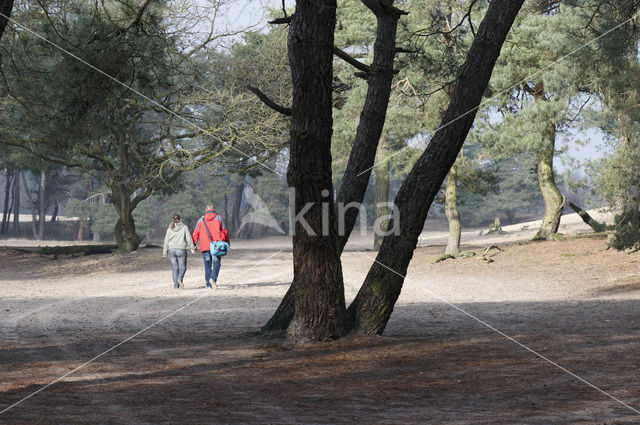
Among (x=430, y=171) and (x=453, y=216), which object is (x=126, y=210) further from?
(x=430, y=171)

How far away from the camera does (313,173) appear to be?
7.95 m

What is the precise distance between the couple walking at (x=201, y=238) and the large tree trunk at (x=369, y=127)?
597cm

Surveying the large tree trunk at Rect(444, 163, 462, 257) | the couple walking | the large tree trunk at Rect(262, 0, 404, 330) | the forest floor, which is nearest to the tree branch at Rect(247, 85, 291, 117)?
the large tree trunk at Rect(262, 0, 404, 330)

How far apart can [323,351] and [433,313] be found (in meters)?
4.74

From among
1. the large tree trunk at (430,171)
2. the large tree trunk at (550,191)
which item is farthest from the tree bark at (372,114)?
the large tree trunk at (550,191)

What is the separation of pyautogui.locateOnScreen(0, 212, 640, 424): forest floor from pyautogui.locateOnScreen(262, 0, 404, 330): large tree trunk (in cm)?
52

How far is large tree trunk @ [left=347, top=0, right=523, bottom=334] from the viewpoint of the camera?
27.2 feet

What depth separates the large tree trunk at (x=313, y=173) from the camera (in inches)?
307

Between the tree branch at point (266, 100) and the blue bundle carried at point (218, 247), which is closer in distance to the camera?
the tree branch at point (266, 100)

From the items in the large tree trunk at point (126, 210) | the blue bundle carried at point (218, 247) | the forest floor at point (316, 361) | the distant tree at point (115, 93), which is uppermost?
the distant tree at point (115, 93)

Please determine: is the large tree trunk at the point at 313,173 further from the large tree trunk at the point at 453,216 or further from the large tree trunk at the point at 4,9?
the large tree trunk at the point at 453,216

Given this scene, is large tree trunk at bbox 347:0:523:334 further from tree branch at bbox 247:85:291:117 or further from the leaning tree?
tree branch at bbox 247:85:291:117

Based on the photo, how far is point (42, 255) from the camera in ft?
91.9

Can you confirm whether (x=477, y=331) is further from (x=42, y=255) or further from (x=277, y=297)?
(x=42, y=255)
